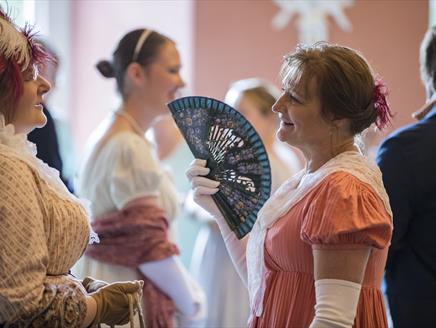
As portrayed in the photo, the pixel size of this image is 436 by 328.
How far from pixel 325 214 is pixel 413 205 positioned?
2.25 ft

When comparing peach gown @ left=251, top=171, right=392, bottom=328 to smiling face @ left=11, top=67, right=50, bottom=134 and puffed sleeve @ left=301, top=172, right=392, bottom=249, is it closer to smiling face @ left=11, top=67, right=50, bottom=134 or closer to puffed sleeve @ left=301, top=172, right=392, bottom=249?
puffed sleeve @ left=301, top=172, right=392, bottom=249

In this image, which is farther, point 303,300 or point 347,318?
point 303,300

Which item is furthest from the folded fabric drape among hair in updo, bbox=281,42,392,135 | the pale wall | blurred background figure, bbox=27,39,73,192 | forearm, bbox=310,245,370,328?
the pale wall

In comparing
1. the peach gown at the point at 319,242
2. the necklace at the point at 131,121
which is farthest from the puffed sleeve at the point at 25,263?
the necklace at the point at 131,121

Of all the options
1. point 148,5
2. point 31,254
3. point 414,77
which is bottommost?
point 31,254

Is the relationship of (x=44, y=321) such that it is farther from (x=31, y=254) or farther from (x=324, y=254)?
(x=324, y=254)

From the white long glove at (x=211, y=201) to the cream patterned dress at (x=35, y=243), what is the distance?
349 millimetres

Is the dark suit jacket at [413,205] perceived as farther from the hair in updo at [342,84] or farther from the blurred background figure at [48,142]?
the blurred background figure at [48,142]

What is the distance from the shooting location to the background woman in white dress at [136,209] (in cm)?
253

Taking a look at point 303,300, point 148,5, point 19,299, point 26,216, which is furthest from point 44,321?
point 148,5

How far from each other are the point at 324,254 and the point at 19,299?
61 centimetres

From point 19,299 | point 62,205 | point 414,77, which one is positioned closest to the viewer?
point 19,299

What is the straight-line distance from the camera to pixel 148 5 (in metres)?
4.52

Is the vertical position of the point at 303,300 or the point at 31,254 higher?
the point at 31,254
